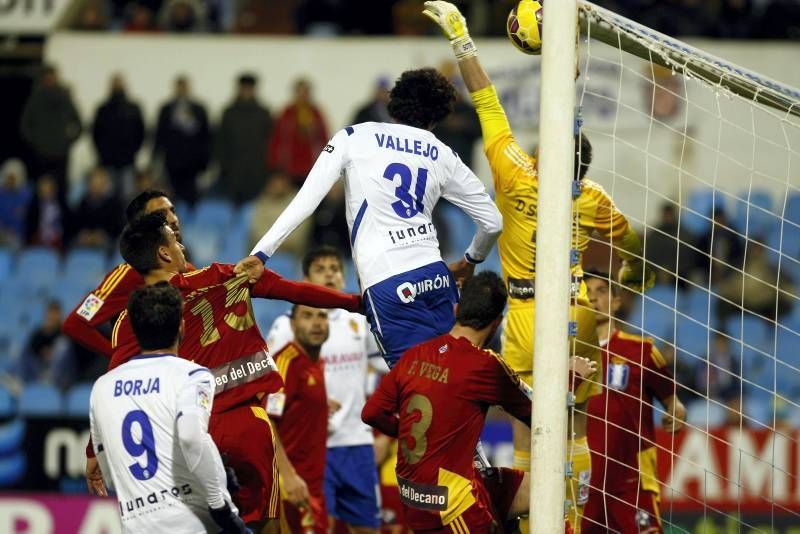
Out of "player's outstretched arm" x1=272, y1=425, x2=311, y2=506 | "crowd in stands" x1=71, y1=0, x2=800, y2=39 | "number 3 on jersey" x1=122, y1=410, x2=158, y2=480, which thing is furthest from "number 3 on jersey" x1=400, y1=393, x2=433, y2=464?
"crowd in stands" x1=71, y1=0, x2=800, y2=39

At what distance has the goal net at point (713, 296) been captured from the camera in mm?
12501

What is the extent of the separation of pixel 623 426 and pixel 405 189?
9.07 ft

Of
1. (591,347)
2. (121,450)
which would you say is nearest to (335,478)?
(591,347)

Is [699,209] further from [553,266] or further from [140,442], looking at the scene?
[140,442]

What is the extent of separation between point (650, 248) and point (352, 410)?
709cm

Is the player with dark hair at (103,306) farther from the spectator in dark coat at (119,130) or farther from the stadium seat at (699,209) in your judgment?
the spectator in dark coat at (119,130)

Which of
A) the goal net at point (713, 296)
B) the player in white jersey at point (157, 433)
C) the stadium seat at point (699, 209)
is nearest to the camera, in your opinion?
the player in white jersey at point (157, 433)

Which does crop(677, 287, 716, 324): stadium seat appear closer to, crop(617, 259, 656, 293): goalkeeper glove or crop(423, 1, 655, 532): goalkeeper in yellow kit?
crop(617, 259, 656, 293): goalkeeper glove

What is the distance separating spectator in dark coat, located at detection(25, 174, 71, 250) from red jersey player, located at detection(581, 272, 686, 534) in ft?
36.1

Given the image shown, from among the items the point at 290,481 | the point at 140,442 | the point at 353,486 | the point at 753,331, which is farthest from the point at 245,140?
the point at 140,442

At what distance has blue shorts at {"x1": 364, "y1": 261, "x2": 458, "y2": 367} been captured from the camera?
703 centimetres

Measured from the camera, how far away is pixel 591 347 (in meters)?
7.99

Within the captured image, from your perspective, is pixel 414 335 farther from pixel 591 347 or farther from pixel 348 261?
pixel 348 261

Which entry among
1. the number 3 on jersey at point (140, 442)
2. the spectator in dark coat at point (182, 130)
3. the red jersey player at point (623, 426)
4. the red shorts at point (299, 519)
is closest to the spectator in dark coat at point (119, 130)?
the spectator in dark coat at point (182, 130)
